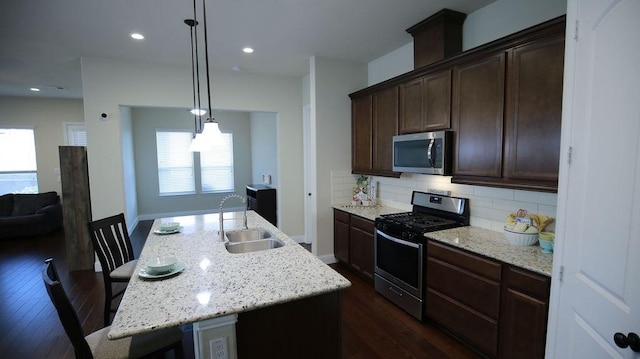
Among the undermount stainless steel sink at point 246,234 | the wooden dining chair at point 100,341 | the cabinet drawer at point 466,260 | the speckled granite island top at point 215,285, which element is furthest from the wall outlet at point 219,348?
the cabinet drawer at point 466,260

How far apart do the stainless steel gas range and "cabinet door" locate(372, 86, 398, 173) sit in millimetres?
546

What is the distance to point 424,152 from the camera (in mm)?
2879

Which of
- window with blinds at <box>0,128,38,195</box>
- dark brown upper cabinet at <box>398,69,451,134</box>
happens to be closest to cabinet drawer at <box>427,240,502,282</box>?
dark brown upper cabinet at <box>398,69,451,134</box>

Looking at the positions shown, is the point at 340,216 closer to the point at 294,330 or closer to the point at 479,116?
the point at 479,116

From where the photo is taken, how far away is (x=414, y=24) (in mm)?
3031

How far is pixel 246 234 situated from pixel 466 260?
5.89ft

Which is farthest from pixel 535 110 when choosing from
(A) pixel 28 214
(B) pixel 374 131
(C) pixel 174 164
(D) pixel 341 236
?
(A) pixel 28 214

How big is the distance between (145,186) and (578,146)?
7.75 m

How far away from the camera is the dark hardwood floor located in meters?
2.38

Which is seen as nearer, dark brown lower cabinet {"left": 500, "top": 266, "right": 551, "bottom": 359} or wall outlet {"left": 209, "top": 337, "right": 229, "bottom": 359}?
wall outlet {"left": 209, "top": 337, "right": 229, "bottom": 359}

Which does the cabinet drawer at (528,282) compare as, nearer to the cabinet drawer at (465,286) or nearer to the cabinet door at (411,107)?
the cabinet drawer at (465,286)

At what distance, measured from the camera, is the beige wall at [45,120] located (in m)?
6.20

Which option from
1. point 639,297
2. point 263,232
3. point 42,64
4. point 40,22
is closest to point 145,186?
point 42,64

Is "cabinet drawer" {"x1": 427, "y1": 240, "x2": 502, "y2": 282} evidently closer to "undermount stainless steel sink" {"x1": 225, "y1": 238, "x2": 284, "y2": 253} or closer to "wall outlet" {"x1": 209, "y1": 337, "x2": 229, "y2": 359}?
"undermount stainless steel sink" {"x1": 225, "y1": 238, "x2": 284, "y2": 253}
